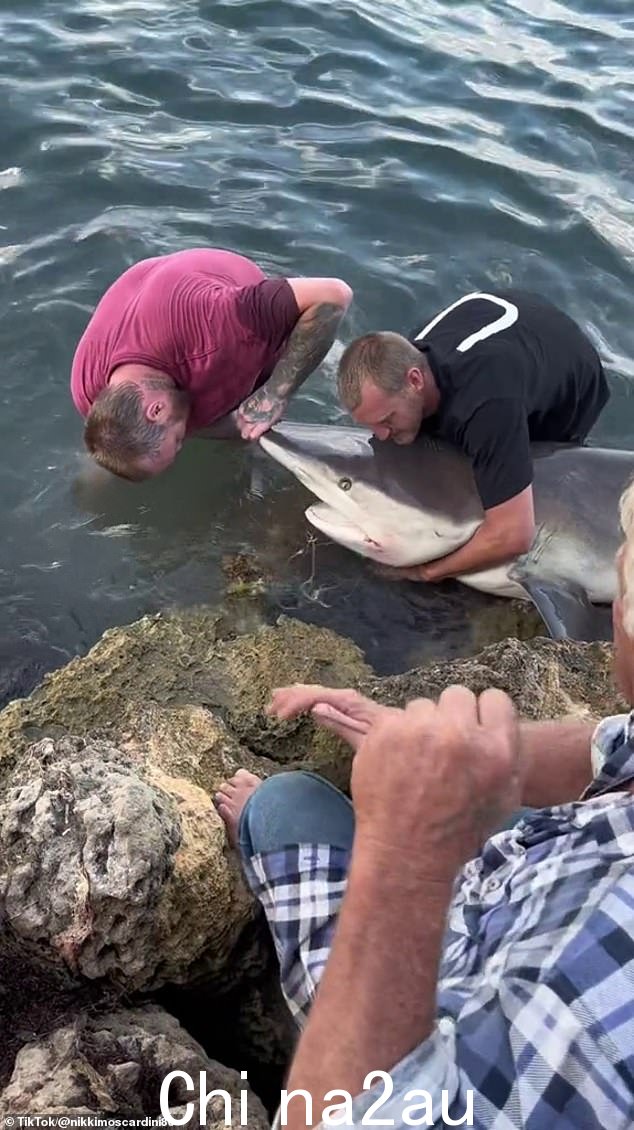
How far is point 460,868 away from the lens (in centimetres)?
154

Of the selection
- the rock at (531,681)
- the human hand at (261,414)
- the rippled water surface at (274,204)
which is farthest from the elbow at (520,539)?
the human hand at (261,414)

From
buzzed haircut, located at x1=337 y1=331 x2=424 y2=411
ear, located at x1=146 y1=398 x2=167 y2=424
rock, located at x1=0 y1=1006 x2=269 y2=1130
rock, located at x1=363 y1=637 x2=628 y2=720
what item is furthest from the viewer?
ear, located at x1=146 y1=398 x2=167 y2=424

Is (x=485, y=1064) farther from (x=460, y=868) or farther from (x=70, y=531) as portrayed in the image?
(x=70, y=531)

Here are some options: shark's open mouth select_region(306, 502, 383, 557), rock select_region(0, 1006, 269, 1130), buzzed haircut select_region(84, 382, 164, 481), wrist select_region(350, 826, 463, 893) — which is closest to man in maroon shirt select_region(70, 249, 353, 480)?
buzzed haircut select_region(84, 382, 164, 481)

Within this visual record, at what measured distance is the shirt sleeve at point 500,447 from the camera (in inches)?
161

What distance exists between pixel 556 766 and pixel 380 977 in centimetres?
105

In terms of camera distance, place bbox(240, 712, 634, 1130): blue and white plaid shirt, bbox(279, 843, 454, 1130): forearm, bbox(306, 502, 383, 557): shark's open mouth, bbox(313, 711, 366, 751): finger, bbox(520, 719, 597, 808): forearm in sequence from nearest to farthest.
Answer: bbox(240, 712, 634, 1130): blue and white plaid shirt < bbox(279, 843, 454, 1130): forearm < bbox(520, 719, 597, 808): forearm < bbox(313, 711, 366, 751): finger < bbox(306, 502, 383, 557): shark's open mouth

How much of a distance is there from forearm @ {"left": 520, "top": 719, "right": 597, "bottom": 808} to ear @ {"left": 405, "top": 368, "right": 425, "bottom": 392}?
1979mm

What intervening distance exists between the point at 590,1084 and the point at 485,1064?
0.17 metres

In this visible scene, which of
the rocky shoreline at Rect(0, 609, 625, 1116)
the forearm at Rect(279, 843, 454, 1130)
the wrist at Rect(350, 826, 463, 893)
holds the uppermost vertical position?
the wrist at Rect(350, 826, 463, 893)

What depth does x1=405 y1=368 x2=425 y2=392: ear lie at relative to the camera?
407 cm

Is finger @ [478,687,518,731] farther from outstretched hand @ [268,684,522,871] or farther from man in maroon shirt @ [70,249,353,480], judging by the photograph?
man in maroon shirt @ [70,249,353,480]

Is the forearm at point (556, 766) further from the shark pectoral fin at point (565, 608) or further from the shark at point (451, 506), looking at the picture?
the shark at point (451, 506)

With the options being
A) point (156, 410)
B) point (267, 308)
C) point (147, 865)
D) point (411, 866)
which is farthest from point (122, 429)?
point (411, 866)
